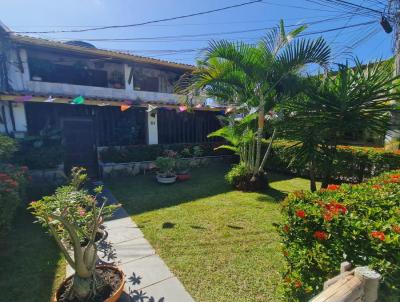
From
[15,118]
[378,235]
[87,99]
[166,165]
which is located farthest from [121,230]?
[15,118]

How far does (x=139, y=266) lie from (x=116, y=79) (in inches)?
415

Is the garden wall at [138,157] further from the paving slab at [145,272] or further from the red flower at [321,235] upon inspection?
the red flower at [321,235]

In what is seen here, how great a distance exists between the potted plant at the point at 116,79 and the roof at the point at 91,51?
1.15 m

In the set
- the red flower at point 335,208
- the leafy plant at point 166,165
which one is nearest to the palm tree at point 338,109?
the red flower at point 335,208

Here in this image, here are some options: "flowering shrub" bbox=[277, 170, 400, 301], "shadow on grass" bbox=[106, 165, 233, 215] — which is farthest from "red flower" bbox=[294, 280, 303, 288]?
"shadow on grass" bbox=[106, 165, 233, 215]

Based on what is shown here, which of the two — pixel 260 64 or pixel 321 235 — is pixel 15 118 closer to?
pixel 260 64

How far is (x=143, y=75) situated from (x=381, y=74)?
36.6ft

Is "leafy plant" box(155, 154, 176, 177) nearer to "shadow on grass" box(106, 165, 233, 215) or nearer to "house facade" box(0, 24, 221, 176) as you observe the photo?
"shadow on grass" box(106, 165, 233, 215)

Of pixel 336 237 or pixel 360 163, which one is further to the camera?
pixel 360 163

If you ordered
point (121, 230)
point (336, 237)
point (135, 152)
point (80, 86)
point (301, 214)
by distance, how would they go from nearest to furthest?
point (336, 237) → point (301, 214) → point (121, 230) → point (135, 152) → point (80, 86)

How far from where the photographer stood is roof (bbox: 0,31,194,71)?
8.34m

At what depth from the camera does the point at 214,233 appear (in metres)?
4.43

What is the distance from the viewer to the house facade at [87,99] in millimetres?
8148

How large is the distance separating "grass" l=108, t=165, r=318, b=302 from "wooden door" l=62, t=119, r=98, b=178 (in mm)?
2389
